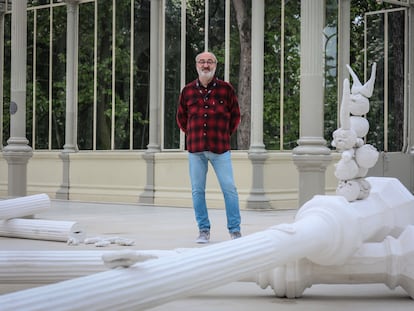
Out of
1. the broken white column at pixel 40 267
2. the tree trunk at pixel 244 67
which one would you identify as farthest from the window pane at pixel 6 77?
the broken white column at pixel 40 267

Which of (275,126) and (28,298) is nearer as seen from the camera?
(28,298)

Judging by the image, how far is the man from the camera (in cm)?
691

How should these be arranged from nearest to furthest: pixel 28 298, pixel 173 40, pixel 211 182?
pixel 28 298 → pixel 211 182 → pixel 173 40

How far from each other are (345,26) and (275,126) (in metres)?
2.40

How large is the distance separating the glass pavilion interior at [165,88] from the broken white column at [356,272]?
6641 mm

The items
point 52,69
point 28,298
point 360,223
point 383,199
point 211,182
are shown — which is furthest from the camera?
point 52,69

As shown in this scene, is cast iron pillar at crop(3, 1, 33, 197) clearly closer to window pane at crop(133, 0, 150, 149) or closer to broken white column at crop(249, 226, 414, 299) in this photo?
window pane at crop(133, 0, 150, 149)

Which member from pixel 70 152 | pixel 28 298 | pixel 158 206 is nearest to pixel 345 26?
pixel 158 206

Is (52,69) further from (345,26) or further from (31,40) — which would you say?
(345,26)

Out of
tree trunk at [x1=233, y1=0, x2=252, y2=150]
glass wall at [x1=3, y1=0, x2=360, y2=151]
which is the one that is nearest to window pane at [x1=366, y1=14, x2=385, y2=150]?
Answer: glass wall at [x1=3, y1=0, x2=360, y2=151]

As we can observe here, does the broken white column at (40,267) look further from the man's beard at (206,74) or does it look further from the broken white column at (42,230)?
the man's beard at (206,74)

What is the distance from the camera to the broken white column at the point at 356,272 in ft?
14.4

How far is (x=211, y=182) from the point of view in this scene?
43.5ft

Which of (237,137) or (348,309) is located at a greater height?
(237,137)
